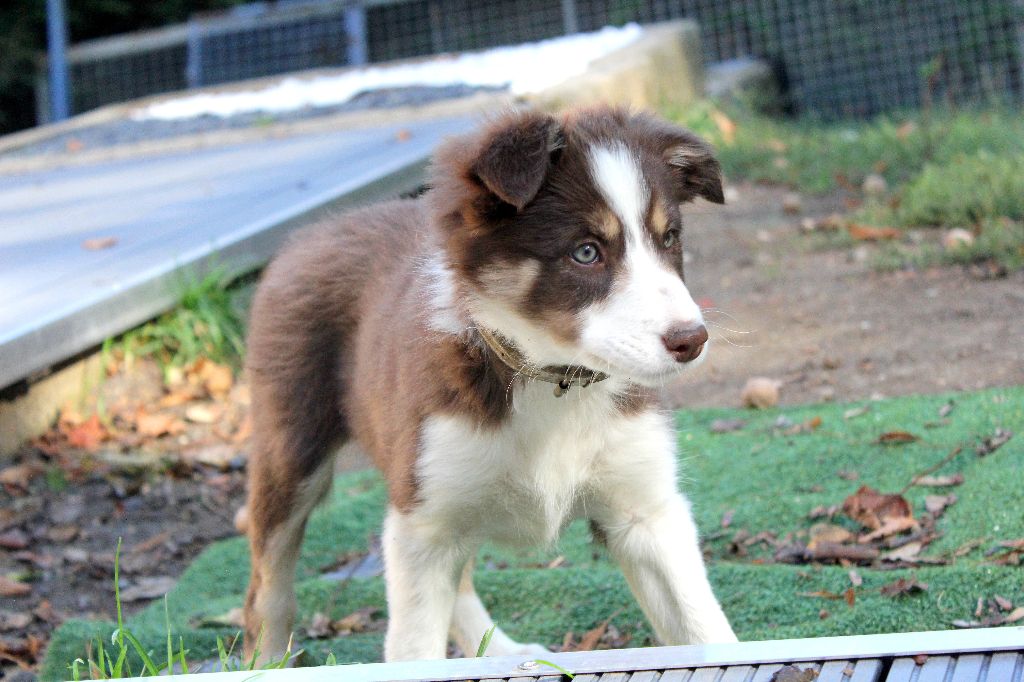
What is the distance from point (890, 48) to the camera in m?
11.5

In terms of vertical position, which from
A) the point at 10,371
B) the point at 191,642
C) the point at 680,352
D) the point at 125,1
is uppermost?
the point at 125,1

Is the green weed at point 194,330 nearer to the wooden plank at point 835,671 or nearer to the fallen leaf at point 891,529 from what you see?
the fallen leaf at point 891,529

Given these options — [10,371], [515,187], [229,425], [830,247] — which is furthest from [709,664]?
[830,247]

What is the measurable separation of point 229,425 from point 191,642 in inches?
82.5

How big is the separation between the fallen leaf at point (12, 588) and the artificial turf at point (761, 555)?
42 centimetres

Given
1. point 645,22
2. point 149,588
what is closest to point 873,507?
point 149,588

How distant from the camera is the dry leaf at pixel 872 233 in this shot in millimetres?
6859

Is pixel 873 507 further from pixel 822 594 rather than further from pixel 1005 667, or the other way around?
pixel 1005 667

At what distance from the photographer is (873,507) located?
151 inches

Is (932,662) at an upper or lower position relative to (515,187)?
lower

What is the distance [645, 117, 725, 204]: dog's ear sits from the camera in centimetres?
313

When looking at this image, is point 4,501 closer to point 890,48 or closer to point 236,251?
point 236,251

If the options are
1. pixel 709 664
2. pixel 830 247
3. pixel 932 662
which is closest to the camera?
pixel 932 662

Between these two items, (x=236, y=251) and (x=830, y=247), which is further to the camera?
(x=830, y=247)
